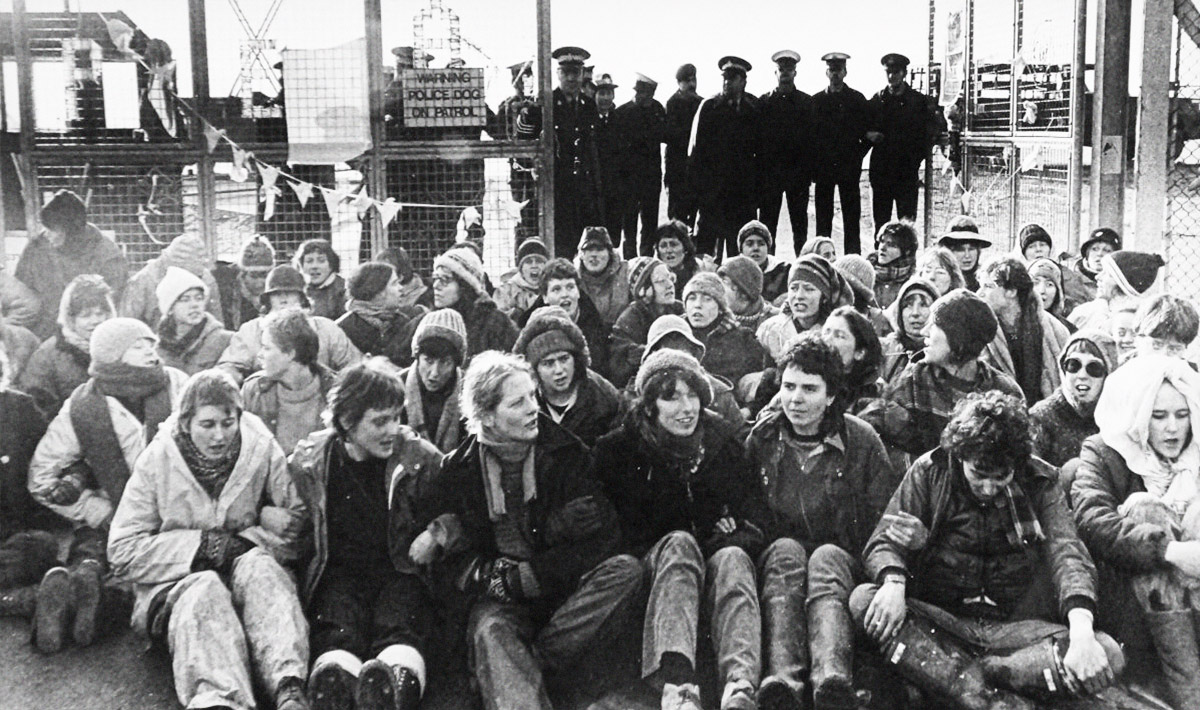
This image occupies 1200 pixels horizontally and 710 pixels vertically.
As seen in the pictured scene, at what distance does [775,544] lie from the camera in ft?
16.5

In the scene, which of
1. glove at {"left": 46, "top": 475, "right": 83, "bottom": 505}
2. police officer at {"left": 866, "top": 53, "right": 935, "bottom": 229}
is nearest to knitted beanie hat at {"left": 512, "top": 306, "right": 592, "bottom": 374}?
glove at {"left": 46, "top": 475, "right": 83, "bottom": 505}

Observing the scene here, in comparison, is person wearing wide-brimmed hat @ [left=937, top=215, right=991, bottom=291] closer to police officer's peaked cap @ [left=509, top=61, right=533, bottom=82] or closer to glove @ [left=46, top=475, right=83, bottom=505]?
police officer's peaked cap @ [left=509, top=61, right=533, bottom=82]

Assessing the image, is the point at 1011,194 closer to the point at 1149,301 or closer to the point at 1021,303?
the point at 1021,303

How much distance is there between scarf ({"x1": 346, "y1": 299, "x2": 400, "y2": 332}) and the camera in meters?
7.57

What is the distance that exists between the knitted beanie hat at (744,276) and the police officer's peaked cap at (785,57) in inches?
161

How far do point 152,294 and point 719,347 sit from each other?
3.80m

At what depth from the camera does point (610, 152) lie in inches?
442

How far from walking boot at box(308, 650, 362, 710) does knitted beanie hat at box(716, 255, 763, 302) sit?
4.22m

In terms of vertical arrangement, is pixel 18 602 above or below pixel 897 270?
below

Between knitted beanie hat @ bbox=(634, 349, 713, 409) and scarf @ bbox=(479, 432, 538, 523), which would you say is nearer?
scarf @ bbox=(479, 432, 538, 523)

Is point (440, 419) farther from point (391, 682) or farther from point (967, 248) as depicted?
point (967, 248)

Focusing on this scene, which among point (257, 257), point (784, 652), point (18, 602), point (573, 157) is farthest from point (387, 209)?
point (784, 652)

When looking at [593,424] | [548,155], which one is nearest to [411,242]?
[548,155]

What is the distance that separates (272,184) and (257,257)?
1.00m
